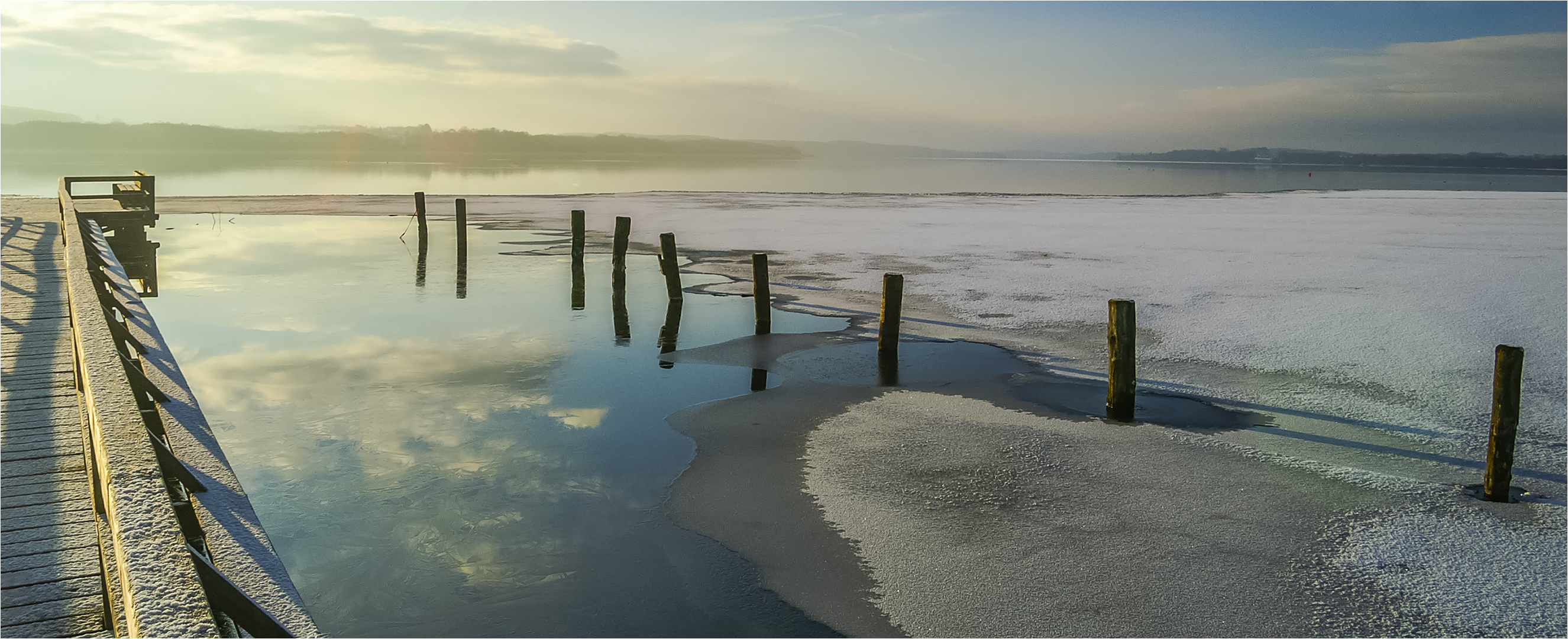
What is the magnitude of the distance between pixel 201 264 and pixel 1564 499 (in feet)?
88.9

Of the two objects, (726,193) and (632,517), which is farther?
(726,193)

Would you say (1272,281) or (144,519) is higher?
(144,519)

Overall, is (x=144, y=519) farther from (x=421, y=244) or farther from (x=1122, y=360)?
(x=421, y=244)

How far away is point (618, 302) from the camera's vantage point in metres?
18.3

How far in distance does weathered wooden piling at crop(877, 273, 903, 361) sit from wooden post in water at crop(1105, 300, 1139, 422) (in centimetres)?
345

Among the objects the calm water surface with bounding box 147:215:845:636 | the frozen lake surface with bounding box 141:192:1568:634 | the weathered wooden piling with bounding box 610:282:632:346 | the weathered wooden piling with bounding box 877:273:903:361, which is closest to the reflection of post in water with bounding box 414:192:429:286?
the frozen lake surface with bounding box 141:192:1568:634

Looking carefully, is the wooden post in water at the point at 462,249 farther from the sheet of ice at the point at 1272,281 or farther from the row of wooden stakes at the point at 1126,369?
the row of wooden stakes at the point at 1126,369

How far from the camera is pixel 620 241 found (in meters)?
19.8

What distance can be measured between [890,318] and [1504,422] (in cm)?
691

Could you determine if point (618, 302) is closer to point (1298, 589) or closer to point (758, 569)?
point (758, 569)

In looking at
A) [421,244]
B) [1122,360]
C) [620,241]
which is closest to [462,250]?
[421,244]

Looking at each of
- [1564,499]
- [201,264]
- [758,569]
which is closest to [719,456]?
[758,569]

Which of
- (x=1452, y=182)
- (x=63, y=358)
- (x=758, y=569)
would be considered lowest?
(x=758, y=569)

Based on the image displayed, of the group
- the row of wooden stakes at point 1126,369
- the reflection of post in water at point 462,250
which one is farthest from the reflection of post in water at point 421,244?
the row of wooden stakes at point 1126,369
